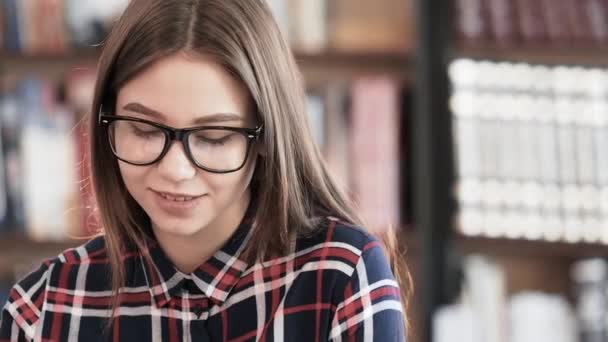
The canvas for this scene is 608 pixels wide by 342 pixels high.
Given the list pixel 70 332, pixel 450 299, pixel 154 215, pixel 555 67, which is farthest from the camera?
pixel 450 299

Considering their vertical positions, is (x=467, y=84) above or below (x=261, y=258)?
above

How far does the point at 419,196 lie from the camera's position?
216 centimetres

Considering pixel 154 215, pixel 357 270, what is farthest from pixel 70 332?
pixel 357 270

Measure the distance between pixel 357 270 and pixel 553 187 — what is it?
1107 millimetres

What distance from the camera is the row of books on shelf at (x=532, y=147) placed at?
2.05m

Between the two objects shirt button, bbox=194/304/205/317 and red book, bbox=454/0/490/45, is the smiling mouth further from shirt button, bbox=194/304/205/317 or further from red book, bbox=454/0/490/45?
red book, bbox=454/0/490/45

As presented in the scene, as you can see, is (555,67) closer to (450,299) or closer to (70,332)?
(450,299)

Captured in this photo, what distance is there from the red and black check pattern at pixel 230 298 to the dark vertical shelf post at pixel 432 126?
103cm

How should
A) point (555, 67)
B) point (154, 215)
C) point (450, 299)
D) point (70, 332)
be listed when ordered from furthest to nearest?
1. point (450, 299)
2. point (555, 67)
3. point (70, 332)
4. point (154, 215)

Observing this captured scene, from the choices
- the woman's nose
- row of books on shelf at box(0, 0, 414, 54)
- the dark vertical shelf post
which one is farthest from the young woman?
row of books on shelf at box(0, 0, 414, 54)

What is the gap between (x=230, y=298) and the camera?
1118mm

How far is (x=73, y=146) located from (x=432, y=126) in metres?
0.87

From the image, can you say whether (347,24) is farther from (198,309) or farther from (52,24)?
(198,309)

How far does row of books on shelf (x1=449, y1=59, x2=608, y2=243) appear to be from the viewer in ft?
6.74
